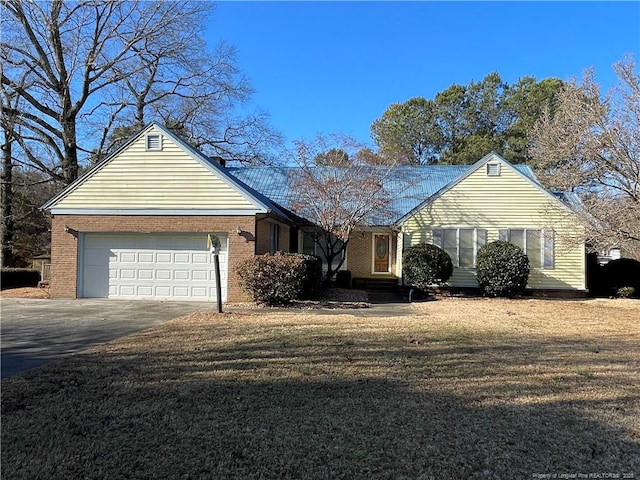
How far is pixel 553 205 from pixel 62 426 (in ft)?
60.8

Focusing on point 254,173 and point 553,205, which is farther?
point 254,173

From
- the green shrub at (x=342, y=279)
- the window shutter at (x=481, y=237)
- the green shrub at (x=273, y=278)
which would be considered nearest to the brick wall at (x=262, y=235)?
the green shrub at (x=273, y=278)

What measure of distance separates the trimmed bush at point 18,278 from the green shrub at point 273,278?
39.1 ft

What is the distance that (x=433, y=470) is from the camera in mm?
3635

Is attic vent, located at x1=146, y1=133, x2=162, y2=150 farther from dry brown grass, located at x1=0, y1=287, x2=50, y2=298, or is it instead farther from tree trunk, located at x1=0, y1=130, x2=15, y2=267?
tree trunk, located at x1=0, y1=130, x2=15, y2=267

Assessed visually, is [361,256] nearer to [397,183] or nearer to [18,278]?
[397,183]

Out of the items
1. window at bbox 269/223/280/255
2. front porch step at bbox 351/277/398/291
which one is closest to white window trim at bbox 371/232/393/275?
front porch step at bbox 351/277/398/291

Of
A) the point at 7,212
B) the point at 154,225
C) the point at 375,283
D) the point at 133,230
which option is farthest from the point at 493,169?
the point at 7,212

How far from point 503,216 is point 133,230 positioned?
13809 mm

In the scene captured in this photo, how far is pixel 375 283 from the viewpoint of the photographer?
816 inches

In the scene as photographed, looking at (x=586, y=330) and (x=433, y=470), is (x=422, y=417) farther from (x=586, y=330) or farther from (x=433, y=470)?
(x=586, y=330)

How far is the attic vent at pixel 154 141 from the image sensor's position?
15656mm

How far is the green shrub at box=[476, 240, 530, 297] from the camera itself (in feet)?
56.3

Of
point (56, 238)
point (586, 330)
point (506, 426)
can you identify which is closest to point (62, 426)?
point (506, 426)
